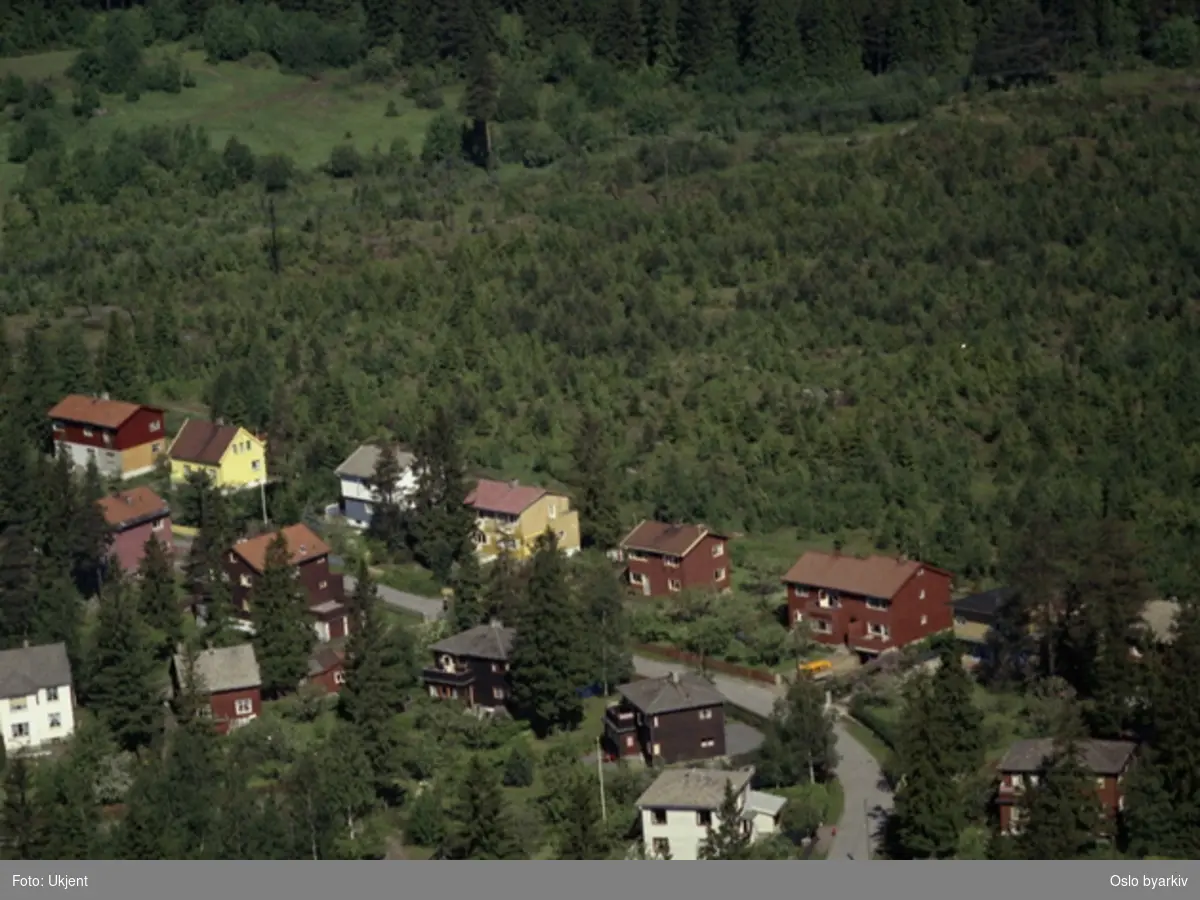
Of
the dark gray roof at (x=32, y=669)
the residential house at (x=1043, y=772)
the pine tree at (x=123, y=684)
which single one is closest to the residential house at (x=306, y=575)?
the pine tree at (x=123, y=684)

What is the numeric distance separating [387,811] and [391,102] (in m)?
57.6

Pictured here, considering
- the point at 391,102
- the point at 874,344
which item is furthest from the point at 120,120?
the point at 874,344

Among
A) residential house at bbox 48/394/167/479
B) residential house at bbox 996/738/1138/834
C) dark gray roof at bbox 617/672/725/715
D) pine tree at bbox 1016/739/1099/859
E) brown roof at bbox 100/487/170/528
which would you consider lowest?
residential house at bbox 48/394/167/479

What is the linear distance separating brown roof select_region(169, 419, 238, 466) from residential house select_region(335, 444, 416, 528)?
3.14 meters

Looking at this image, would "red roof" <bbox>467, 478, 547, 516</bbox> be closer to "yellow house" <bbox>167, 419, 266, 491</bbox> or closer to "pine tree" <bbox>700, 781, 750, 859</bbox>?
"yellow house" <bbox>167, 419, 266, 491</bbox>

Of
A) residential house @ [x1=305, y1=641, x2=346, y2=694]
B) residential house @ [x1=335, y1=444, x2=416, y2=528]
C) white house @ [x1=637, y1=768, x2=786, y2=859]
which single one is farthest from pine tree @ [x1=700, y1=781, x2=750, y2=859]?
residential house @ [x1=335, y1=444, x2=416, y2=528]

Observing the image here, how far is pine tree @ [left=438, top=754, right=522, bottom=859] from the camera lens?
5028 cm

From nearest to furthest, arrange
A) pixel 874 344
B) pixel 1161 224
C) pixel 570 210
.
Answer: pixel 874 344
pixel 1161 224
pixel 570 210

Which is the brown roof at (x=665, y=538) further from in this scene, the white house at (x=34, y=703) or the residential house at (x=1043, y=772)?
the residential house at (x=1043, y=772)

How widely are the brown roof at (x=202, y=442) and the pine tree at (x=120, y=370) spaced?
486cm

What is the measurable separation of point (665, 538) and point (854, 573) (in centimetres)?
543

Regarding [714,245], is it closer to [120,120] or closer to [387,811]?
[120,120]

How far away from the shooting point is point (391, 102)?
108312mm

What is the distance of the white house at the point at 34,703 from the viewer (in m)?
58.8
